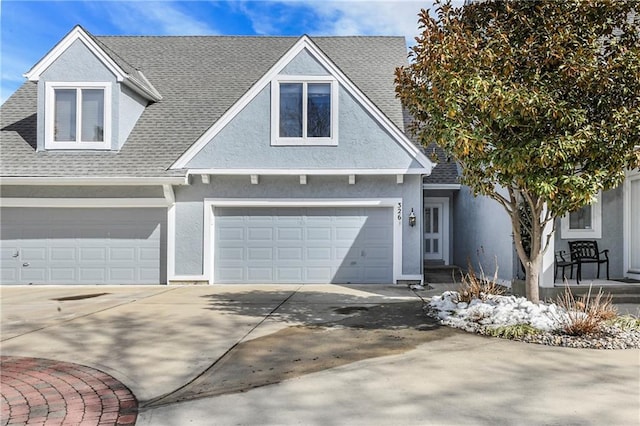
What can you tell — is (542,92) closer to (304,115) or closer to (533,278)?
(533,278)

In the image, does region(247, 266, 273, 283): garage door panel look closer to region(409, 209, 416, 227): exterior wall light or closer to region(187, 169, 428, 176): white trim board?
region(187, 169, 428, 176): white trim board

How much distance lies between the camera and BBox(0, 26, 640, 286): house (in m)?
12.3

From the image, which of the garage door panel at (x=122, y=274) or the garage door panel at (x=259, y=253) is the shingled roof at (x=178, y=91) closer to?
the garage door panel at (x=122, y=274)

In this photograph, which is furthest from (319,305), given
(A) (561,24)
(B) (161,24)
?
→ (B) (161,24)

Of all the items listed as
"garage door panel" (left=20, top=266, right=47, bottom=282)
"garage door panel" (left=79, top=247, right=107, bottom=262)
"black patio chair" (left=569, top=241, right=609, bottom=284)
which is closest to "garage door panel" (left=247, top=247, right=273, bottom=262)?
"garage door panel" (left=79, top=247, right=107, bottom=262)

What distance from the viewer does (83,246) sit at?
12.7m

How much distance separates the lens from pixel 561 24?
21.0ft

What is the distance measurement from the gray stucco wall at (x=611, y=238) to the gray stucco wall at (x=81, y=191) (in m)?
10.8

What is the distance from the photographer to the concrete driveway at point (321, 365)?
396 cm

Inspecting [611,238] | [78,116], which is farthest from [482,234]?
[78,116]

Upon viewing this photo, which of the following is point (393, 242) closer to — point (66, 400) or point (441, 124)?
point (441, 124)

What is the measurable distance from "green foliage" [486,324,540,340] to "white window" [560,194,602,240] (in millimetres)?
4947

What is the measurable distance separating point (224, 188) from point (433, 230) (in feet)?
29.3

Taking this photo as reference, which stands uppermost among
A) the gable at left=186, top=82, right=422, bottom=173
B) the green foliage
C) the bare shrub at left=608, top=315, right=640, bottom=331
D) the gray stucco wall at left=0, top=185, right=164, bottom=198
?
the gable at left=186, top=82, right=422, bottom=173
